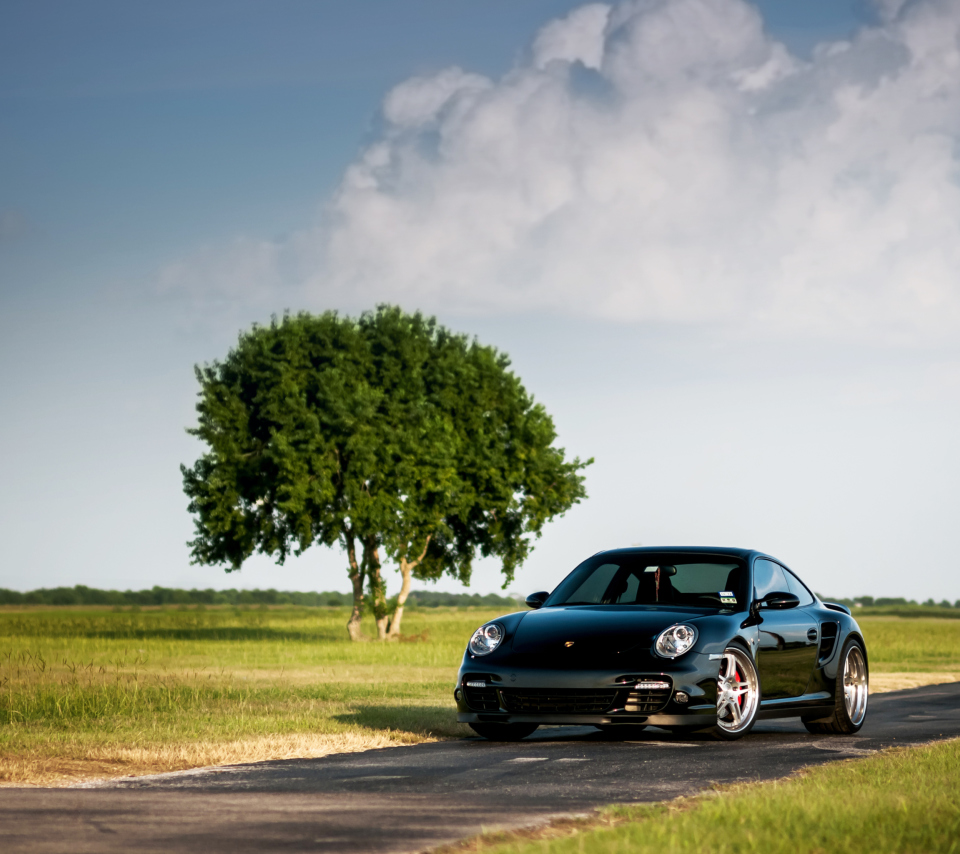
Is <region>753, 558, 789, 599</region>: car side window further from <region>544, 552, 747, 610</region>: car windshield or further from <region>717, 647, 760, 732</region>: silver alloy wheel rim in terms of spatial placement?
<region>717, 647, 760, 732</region>: silver alloy wheel rim

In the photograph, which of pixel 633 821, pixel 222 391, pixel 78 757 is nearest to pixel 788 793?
pixel 633 821

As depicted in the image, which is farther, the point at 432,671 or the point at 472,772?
the point at 432,671

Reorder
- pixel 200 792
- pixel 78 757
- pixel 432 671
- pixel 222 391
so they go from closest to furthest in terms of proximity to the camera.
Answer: pixel 200 792
pixel 78 757
pixel 432 671
pixel 222 391

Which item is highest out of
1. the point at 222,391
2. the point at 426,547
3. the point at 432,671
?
the point at 222,391

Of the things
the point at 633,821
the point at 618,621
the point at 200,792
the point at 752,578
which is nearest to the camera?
the point at 633,821

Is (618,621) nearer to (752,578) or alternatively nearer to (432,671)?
(752,578)

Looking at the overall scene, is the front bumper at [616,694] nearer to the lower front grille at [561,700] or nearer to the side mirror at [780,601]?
the lower front grille at [561,700]

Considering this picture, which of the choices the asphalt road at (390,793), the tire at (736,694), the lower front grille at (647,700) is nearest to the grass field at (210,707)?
the asphalt road at (390,793)

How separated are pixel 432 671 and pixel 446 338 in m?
22.1

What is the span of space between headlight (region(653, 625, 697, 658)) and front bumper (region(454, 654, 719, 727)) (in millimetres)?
92

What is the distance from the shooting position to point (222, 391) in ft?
138

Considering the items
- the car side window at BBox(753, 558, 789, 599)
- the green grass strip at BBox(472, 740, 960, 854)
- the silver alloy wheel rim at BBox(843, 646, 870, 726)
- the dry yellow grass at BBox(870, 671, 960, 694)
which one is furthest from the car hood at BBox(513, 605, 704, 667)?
the dry yellow grass at BBox(870, 671, 960, 694)

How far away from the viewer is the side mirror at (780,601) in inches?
463

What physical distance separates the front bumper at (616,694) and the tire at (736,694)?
0.74ft
